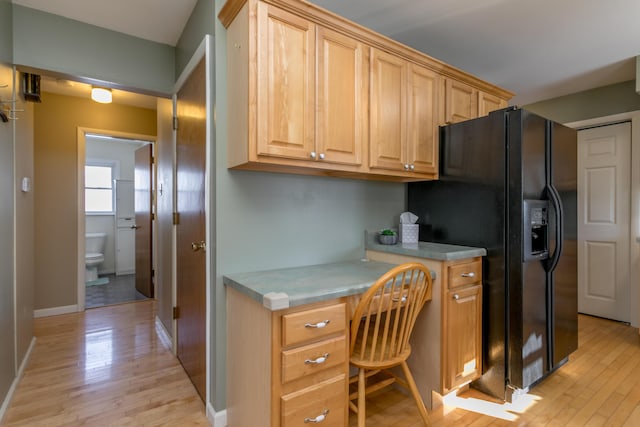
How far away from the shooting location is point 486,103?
106 inches

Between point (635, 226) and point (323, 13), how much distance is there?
368 centimetres

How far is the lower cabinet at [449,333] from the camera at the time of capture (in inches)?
72.5

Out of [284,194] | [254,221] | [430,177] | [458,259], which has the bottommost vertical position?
[458,259]

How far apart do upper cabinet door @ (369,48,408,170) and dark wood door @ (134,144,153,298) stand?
3.15 m

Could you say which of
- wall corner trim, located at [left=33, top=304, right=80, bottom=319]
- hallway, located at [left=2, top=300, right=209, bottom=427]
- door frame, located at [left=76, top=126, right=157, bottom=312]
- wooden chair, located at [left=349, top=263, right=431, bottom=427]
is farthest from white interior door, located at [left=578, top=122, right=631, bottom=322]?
wall corner trim, located at [left=33, top=304, right=80, bottom=319]

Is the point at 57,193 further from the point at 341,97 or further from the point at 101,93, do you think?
the point at 341,97

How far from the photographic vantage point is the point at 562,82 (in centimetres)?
334

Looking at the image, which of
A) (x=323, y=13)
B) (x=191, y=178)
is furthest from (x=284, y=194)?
(x=323, y=13)

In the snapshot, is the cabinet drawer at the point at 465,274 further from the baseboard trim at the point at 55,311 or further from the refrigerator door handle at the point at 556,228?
the baseboard trim at the point at 55,311

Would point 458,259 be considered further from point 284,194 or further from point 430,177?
point 284,194

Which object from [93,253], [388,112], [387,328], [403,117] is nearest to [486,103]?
[403,117]

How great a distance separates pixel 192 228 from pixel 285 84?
3.71 ft

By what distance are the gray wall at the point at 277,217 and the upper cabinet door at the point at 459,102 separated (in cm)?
70

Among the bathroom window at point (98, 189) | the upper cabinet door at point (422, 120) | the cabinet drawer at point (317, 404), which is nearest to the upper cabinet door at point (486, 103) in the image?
the upper cabinet door at point (422, 120)
